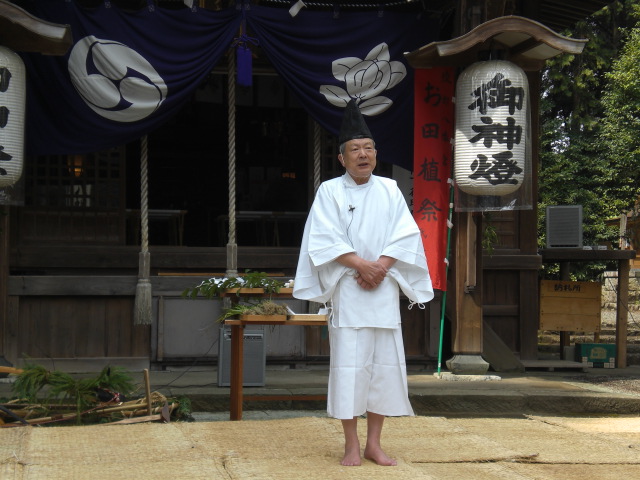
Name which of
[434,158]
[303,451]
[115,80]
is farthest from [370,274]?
[115,80]

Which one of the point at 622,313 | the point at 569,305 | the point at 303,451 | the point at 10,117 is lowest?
the point at 303,451

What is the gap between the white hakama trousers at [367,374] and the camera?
4637 millimetres

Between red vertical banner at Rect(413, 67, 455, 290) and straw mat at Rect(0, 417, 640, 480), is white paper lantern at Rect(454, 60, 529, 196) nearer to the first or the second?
red vertical banner at Rect(413, 67, 455, 290)

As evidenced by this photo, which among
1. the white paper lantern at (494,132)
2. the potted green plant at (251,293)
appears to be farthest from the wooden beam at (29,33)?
the white paper lantern at (494,132)

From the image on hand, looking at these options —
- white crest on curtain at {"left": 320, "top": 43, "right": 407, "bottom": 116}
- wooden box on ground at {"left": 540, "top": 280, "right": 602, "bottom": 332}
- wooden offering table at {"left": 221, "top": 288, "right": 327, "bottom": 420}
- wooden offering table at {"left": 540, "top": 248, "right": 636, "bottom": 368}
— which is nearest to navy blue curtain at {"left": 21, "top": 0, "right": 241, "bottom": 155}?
white crest on curtain at {"left": 320, "top": 43, "right": 407, "bottom": 116}

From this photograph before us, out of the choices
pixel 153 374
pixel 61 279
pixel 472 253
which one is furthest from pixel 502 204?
pixel 61 279

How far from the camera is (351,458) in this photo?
15.0 ft

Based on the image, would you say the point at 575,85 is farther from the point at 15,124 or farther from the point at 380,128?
the point at 15,124

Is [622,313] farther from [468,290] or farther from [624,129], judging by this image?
[624,129]

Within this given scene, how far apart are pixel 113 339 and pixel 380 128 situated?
147 inches

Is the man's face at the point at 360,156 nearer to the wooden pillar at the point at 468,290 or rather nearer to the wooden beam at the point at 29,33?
the wooden beam at the point at 29,33

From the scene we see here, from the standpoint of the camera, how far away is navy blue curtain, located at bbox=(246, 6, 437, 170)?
28.9 ft

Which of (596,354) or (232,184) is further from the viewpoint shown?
(596,354)

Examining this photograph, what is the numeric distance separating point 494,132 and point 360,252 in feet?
12.9
